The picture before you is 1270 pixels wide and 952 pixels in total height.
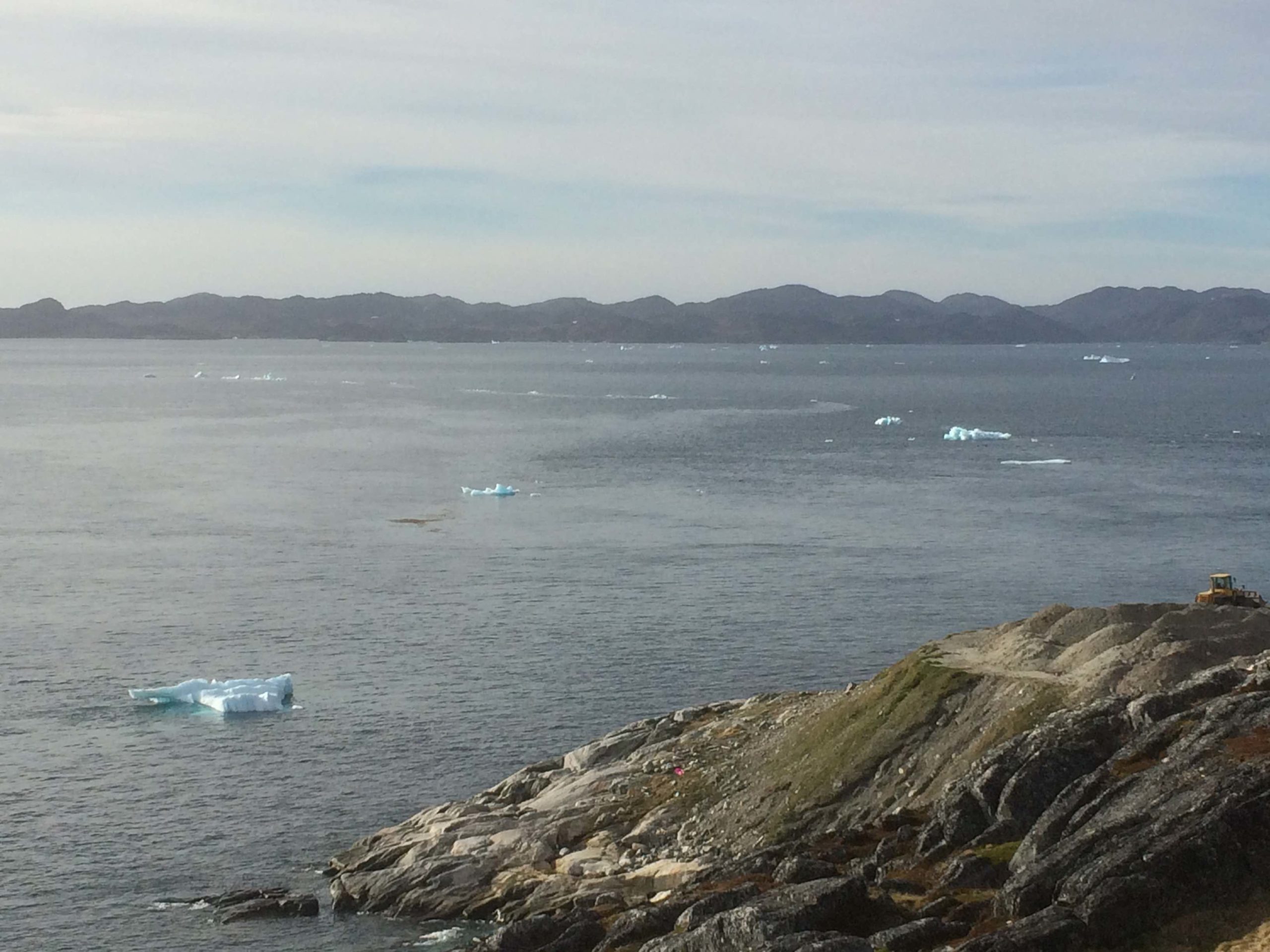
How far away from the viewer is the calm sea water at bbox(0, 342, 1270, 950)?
44031 millimetres

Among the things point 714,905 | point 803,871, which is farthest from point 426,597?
point 714,905

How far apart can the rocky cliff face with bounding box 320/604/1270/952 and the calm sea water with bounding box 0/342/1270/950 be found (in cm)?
410

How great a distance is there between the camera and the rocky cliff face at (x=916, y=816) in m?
24.3

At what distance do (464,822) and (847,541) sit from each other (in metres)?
51.2

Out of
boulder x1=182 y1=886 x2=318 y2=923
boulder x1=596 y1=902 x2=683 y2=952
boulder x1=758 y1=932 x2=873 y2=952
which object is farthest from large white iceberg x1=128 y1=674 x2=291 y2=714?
boulder x1=758 y1=932 x2=873 y2=952

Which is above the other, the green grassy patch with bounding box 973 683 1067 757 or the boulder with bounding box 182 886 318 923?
the green grassy patch with bounding box 973 683 1067 757

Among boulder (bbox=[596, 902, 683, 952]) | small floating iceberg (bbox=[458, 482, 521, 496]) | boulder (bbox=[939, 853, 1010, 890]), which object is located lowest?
boulder (bbox=[596, 902, 683, 952])

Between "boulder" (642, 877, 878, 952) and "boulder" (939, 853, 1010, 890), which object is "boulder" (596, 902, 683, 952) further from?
"boulder" (939, 853, 1010, 890)

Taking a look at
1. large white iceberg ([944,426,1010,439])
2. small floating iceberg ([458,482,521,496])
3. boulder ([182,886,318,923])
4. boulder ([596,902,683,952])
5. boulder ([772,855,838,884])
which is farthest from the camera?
large white iceberg ([944,426,1010,439])

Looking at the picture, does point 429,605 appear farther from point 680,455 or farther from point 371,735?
point 680,455

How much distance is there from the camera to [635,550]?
86.3 m

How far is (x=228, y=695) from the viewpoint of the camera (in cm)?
5462

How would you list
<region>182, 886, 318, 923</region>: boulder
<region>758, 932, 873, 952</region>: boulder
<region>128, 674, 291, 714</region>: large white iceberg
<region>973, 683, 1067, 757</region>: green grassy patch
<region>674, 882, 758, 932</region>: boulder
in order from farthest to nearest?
<region>128, 674, 291, 714</region>: large white iceberg
<region>182, 886, 318, 923</region>: boulder
<region>973, 683, 1067, 757</region>: green grassy patch
<region>674, 882, 758, 932</region>: boulder
<region>758, 932, 873, 952</region>: boulder

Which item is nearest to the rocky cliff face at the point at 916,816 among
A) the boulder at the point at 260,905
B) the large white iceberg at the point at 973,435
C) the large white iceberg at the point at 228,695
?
the boulder at the point at 260,905
